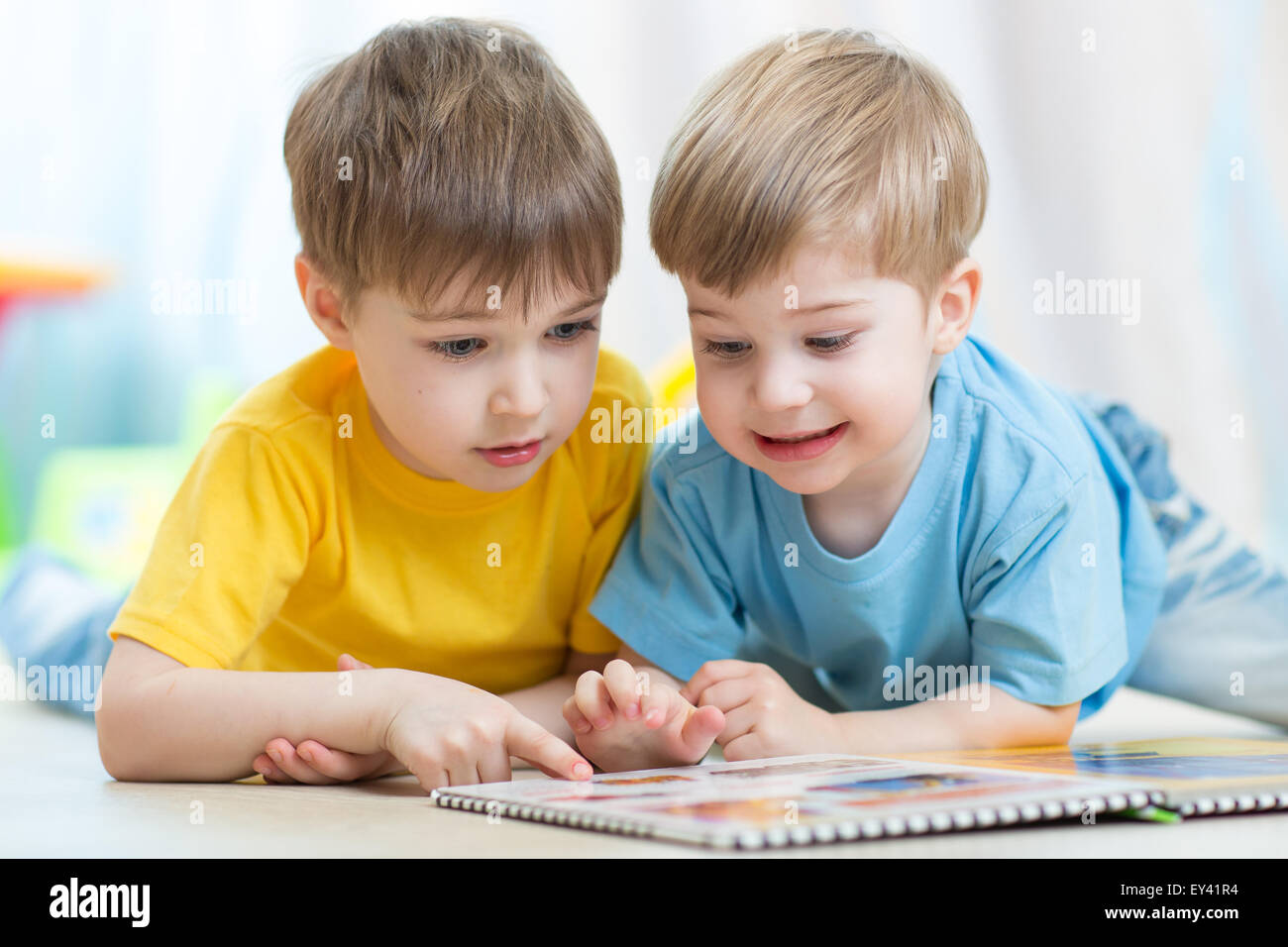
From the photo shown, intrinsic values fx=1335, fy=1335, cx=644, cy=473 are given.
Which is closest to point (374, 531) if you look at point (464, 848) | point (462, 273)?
point (462, 273)

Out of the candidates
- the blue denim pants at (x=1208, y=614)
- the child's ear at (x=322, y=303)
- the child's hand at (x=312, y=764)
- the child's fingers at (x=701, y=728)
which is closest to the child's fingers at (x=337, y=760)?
the child's hand at (x=312, y=764)

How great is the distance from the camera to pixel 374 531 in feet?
3.54

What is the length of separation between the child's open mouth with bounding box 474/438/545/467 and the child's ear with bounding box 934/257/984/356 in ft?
1.01

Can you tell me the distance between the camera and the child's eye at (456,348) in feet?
3.09

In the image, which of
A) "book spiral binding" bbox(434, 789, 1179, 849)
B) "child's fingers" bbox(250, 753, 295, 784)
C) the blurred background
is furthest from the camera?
the blurred background

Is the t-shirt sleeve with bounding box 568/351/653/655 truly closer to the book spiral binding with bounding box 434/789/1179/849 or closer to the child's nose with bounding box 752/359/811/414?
the child's nose with bounding box 752/359/811/414

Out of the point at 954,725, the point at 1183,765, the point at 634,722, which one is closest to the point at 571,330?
the point at 634,722

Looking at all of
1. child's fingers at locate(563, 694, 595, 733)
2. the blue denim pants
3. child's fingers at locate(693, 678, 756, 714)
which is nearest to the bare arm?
child's fingers at locate(563, 694, 595, 733)

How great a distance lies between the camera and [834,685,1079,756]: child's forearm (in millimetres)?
952

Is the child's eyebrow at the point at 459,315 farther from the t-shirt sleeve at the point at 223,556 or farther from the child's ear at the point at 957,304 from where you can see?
the child's ear at the point at 957,304

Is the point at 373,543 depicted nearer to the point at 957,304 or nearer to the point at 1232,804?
the point at 957,304

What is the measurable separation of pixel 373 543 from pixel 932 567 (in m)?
0.45
